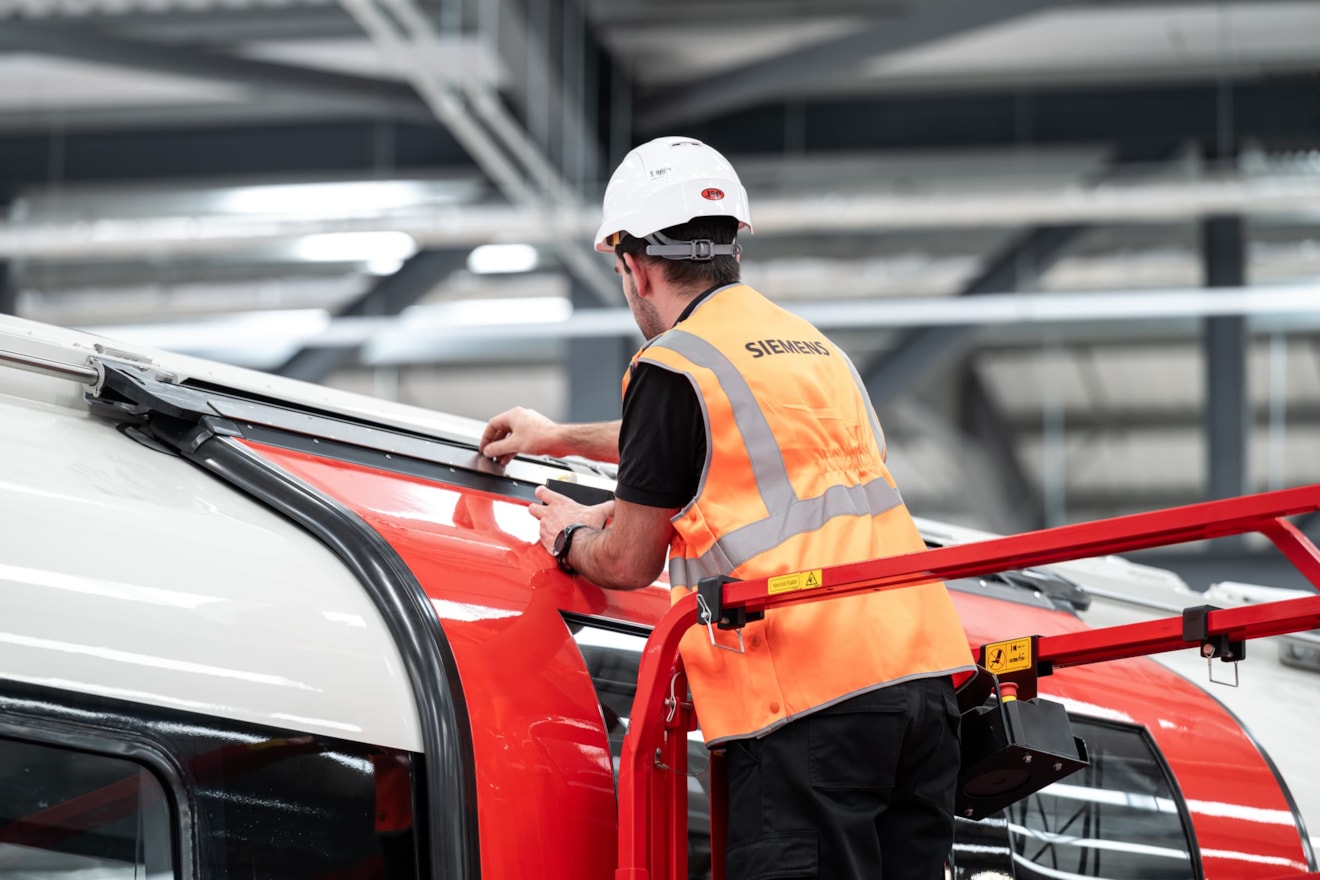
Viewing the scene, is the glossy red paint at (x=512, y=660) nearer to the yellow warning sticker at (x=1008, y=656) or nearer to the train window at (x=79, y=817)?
the train window at (x=79, y=817)

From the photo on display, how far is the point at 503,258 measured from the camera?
12.1 meters

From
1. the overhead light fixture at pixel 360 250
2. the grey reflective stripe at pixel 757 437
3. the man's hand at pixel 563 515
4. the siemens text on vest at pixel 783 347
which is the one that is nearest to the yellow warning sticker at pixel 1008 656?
the grey reflective stripe at pixel 757 437

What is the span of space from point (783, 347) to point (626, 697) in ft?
1.96

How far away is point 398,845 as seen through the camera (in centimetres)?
206

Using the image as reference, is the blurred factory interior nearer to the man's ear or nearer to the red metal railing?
the man's ear

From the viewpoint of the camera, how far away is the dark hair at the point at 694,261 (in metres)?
2.50

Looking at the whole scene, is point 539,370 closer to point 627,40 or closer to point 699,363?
point 627,40

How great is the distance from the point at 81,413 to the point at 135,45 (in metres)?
7.61

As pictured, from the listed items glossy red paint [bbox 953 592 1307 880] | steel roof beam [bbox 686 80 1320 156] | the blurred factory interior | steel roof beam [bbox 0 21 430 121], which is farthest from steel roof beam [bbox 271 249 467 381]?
glossy red paint [bbox 953 592 1307 880]

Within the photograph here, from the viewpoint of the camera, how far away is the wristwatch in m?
2.53

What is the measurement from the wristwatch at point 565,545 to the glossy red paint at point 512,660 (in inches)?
0.9

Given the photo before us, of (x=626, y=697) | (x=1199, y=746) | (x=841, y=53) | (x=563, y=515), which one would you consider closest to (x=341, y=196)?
(x=841, y=53)

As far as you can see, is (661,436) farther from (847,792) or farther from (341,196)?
(341,196)

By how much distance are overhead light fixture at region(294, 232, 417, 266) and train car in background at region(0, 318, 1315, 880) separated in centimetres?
924
